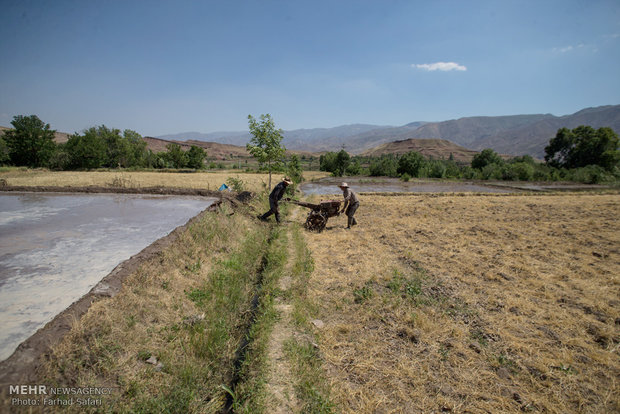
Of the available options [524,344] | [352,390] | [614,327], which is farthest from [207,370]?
[614,327]

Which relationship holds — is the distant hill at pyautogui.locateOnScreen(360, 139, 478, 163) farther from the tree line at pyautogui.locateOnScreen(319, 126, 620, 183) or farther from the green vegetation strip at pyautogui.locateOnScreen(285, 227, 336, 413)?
the green vegetation strip at pyautogui.locateOnScreen(285, 227, 336, 413)

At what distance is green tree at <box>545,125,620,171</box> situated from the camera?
1839 inches

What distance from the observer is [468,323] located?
477 centimetres

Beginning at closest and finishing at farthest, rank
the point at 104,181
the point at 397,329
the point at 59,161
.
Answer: the point at 397,329
the point at 104,181
the point at 59,161

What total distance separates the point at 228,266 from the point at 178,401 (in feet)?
11.6

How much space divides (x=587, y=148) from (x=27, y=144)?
8782 cm

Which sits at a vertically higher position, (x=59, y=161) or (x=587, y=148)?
(x=587, y=148)

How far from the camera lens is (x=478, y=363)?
3.86 meters

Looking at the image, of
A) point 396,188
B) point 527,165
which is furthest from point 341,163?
point 527,165

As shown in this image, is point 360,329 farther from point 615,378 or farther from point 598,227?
point 598,227

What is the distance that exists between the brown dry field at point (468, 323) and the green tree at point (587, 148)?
185 ft

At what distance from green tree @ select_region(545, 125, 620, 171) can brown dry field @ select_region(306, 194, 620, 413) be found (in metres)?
56.2

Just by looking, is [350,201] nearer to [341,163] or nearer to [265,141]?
[265,141]

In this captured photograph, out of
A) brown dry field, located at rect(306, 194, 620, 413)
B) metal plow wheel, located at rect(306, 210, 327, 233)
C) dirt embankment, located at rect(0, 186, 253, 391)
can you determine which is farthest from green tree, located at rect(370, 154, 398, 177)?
dirt embankment, located at rect(0, 186, 253, 391)
